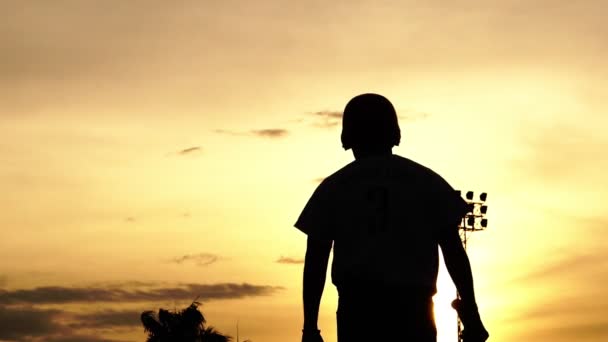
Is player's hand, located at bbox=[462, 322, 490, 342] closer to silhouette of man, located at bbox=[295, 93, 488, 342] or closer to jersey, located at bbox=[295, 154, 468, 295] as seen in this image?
silhouette of man, located at bbox=[295, 93, 488, 342]

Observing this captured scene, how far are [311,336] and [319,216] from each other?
69cm

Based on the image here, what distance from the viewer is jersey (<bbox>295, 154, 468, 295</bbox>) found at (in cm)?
671

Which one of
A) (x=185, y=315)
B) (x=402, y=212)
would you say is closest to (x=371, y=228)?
(x=402, y=212)

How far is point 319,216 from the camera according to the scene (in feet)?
22.8

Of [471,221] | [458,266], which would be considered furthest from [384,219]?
[471,221]

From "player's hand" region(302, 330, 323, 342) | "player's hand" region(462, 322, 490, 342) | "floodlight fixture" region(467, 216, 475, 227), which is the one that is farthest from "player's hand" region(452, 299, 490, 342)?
"floodlight fixture" region(467, 216, 475, 227)

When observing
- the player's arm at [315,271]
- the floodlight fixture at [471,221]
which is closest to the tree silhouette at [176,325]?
the floodlight fixture at [471,221]

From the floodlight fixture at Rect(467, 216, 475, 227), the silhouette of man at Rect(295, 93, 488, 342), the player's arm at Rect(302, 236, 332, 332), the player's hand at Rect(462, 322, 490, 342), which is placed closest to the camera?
the player's hand at Rect(462, 322, 490, 342)

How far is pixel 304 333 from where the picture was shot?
673 centimetres

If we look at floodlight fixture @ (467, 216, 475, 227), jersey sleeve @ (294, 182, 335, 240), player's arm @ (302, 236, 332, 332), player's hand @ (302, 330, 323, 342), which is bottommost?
player's hand @ (302, 330, 323, 342)

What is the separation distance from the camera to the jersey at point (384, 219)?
671cm

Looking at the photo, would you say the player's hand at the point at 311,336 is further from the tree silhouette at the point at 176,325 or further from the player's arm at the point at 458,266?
the tree silhouette at the point at 176,325

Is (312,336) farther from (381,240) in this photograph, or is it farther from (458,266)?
(458,266)

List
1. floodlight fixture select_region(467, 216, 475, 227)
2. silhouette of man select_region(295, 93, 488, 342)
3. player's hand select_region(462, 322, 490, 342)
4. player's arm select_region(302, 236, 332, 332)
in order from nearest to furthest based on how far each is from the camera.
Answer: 1. player's hand select_region(462, 322, 490, 342)
2. silhouette of man select_region(295, 93, 488, 342)
3. player's arm select_region(302, 236, 332, 332)
4. floodlight fixture select_region(467, 216, 475, 227)
